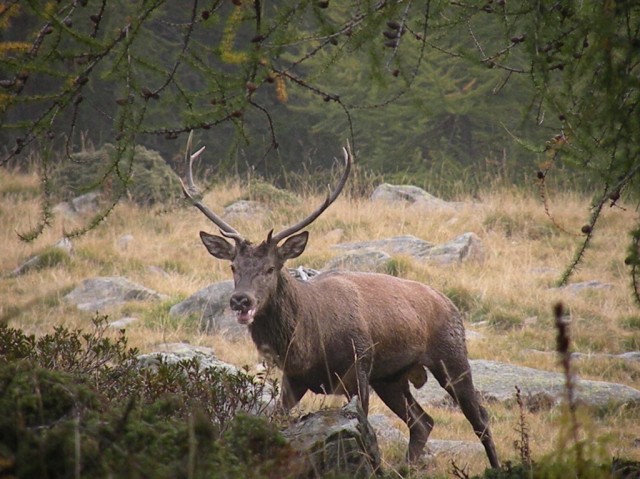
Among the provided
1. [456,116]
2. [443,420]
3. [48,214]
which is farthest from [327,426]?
[456,116]

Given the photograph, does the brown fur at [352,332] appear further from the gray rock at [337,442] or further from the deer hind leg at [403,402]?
the gray rock at [337,442]

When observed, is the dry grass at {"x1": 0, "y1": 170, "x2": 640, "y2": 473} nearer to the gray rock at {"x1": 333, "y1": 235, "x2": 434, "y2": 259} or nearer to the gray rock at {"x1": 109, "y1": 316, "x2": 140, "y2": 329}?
the gray rock at {"x1": 109, "y1": 316, "x2": 140, "y2": 329}

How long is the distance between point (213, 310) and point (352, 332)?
437 cm

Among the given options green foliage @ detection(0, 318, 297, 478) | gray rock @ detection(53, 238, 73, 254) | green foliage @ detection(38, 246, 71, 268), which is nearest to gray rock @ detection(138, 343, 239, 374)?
green foliage @ detection(0, 318, 297, 478)

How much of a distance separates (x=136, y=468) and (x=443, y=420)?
6.08 meters

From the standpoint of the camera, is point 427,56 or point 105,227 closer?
point 105,227

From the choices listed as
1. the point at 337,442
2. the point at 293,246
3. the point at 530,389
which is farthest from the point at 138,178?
the point at 337,442

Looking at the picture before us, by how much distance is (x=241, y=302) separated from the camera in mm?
7426

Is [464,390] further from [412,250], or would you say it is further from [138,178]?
[138,178]

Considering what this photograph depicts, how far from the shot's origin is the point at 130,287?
13094 mm

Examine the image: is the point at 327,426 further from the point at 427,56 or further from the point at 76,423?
the point at 427,56

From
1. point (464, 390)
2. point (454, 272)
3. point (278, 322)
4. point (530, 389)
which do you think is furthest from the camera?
point (454, 272)

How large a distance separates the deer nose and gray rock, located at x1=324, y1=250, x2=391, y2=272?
5.80 m

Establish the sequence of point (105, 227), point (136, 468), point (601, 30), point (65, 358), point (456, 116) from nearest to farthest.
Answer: point (136, 468) → point (601, 30) → point (65, 358) → point (105, 227) → point (456, 116)
